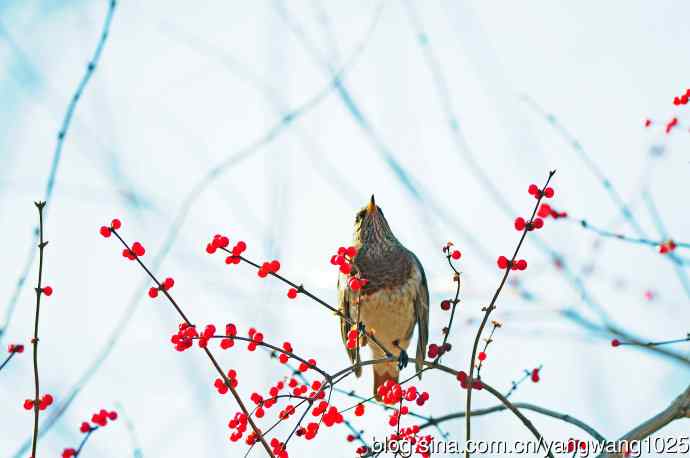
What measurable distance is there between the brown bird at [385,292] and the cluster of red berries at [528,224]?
2.34 metres

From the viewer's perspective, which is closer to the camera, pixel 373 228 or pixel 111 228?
pixel 111 228

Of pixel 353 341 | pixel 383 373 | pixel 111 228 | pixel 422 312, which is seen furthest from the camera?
pixel 383 373

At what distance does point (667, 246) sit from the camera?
3334 millimetres

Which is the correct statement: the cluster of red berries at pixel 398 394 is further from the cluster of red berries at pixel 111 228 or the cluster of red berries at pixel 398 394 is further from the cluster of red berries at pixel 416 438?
the cluster of red berries at pixel 111 228

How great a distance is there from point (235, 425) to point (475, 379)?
113 cm

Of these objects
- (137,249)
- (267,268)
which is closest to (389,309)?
(267,268)

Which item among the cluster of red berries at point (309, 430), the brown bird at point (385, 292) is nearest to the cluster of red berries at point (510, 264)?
the cluster of red berries at point (309, 430)

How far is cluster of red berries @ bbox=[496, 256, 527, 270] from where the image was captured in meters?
2.97

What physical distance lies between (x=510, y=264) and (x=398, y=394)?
864mm

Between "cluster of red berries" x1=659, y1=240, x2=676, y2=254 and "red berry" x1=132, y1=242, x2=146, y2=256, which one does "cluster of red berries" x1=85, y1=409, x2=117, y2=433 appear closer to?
"red berry" x1=132, y1=242, x2=146, y2=256

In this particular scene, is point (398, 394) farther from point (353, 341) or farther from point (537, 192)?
point (537, 192)

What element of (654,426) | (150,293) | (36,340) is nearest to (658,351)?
(654,426)

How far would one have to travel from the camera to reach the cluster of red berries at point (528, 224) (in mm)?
2934

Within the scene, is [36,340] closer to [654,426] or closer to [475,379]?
[475,379]
